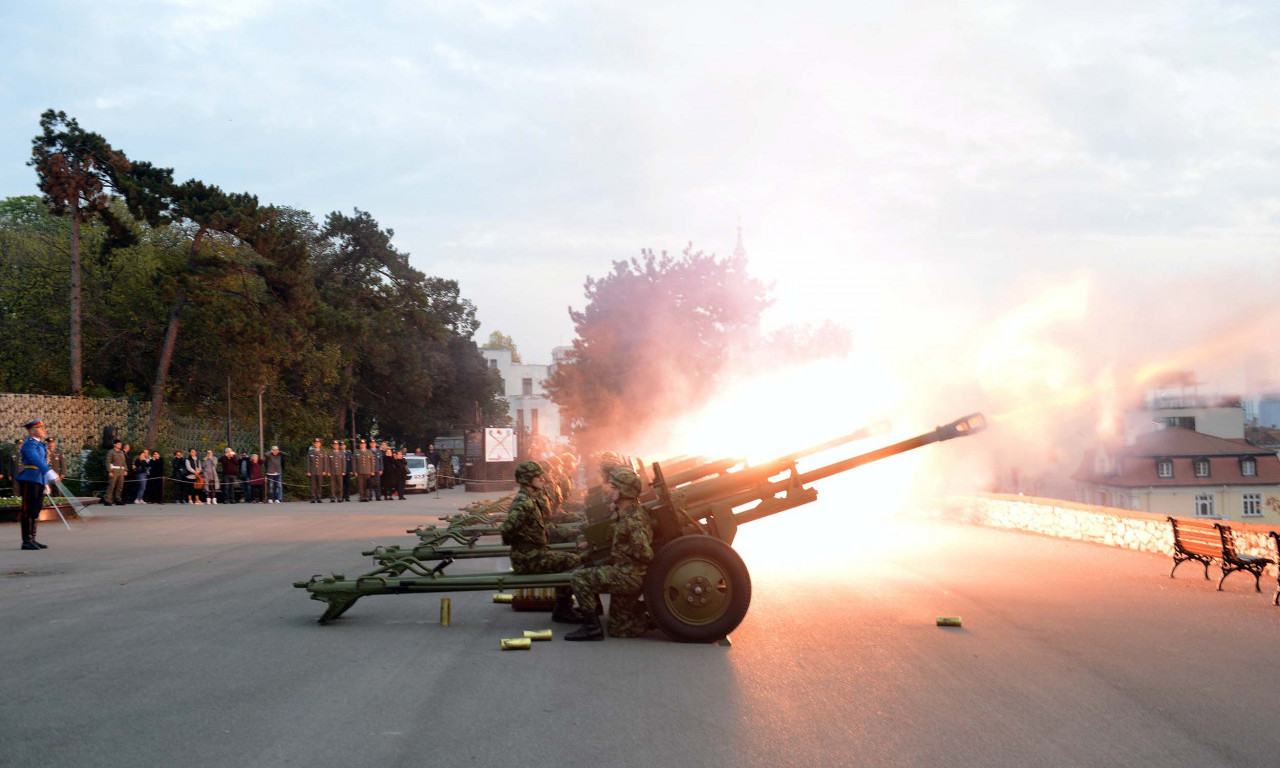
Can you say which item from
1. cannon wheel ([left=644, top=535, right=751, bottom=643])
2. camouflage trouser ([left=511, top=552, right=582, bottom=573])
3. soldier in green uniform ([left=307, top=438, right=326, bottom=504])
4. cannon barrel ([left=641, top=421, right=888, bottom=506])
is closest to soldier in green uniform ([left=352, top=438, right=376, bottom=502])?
soldier in green uniform ([left=307, top=438, right=326, bottom=504])

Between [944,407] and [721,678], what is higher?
[944,407]

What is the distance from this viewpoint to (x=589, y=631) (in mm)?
9070

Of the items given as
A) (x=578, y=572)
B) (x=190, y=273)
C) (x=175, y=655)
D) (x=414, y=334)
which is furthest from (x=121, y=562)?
(x=414, y=334)

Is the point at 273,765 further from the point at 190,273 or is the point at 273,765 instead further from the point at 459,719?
the point at 190,273

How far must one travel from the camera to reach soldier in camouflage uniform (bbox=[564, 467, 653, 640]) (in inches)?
358

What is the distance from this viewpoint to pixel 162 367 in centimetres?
Result: 3706

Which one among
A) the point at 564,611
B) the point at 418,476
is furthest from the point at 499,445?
the point at 564,611

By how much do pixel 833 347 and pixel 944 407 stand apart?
17.4 m

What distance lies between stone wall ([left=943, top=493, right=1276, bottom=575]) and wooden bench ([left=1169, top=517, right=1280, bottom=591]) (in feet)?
1.04

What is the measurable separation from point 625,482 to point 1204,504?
1716 inches

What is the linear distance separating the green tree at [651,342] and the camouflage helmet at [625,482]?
27644 millimetres

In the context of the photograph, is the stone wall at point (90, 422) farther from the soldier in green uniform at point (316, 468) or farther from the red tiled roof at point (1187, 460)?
the red tiled roof at point (1187, 460)

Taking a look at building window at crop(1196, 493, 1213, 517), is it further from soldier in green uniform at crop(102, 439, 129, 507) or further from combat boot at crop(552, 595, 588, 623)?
combat boot at crop(552, 595, 588, 623)

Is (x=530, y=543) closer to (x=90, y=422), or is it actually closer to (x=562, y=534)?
A: (x=562, y=534)
